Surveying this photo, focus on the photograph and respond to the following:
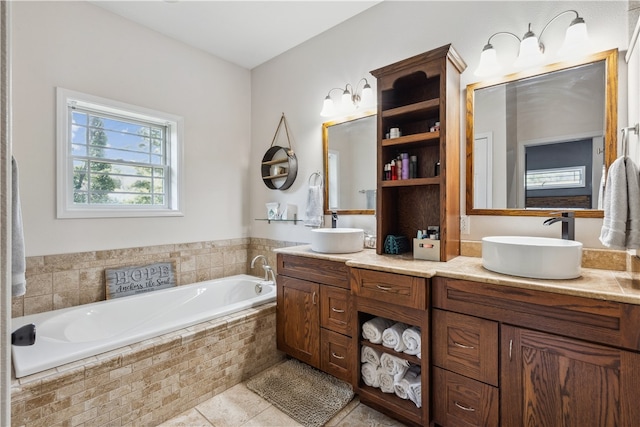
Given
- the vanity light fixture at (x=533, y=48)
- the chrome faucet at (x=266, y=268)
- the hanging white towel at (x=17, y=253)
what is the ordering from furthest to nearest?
the chrome faucet at (x=266, y=268), the vanity light fixture at (x=533, y=48), the hanging white towel at (x=17, y=253)

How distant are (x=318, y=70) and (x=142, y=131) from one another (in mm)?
1741

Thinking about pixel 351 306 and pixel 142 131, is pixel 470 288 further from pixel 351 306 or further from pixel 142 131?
pixel 142 131

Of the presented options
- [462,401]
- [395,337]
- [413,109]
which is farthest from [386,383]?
[413,109]

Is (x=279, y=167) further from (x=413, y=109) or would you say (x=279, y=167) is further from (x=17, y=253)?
(x=17, y=253)

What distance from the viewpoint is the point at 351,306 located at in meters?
A: 1.96

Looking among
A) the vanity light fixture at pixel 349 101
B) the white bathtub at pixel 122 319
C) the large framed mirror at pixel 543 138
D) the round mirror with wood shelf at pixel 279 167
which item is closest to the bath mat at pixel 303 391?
the white bathtub at pixel 122 319

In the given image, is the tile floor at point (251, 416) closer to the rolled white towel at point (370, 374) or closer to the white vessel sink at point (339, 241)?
the rolled white towel at point (370, 374)

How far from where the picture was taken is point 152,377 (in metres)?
1.79

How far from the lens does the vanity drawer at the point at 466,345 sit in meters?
1.42

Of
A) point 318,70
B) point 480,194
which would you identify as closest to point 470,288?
point 480,194

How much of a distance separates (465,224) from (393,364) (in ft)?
3.24

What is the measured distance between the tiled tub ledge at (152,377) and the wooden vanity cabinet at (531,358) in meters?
1.33

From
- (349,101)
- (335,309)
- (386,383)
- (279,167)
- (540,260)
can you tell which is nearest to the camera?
(540,260)

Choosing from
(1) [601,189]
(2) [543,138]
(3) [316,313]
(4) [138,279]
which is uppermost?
(2) [543,138]
